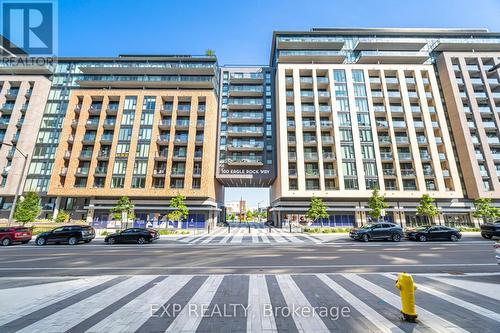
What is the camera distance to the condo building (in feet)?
118

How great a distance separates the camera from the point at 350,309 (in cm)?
496

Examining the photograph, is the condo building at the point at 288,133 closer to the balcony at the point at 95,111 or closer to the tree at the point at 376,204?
the balcony at the point at 95,111

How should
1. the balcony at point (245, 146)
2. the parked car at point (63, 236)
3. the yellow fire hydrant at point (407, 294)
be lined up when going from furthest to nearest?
the balcony at point (245, 146) < the parked car at point (63, 236) < the yellow fire hydrant at point (407, 294)

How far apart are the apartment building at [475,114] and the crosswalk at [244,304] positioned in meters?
41.1

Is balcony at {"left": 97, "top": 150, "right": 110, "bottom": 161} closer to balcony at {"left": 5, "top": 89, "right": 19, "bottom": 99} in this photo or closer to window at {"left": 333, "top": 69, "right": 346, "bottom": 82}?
balcony at {"left": 5, "top": 89, "right": 19, "bottom": 99}

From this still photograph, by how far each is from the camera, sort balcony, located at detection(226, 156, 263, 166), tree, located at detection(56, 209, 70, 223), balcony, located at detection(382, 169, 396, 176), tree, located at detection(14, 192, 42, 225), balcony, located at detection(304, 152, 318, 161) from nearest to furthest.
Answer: tree, located at detection(14, 192, 42, 225) → tree, located at detection(56, 209, 70, 223) → balcony, located at detection(382, 169, 396, 176) → balcony, located at detection(304, 152, 318, 161) → balcony, located at detection(226, 156, 263, 166)

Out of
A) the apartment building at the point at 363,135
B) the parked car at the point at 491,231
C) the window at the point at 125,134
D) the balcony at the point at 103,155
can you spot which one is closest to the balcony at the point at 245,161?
the apartment building at the point at 363,135

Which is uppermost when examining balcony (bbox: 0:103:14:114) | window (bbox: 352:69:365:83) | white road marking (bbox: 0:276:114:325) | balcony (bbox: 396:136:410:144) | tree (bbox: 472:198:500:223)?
window (bbox: 352:69:365:83)

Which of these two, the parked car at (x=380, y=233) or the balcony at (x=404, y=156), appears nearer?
the parked car at (x=380, y=233)

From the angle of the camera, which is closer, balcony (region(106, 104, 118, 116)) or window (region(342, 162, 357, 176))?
A: window (region(342, 162, 357, 176))

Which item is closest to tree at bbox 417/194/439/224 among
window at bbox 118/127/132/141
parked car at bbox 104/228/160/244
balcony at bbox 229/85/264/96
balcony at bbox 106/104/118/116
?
balcony at bbox 229/85/264/96

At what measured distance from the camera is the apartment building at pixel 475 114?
35.7 meters

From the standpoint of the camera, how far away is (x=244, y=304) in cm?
529

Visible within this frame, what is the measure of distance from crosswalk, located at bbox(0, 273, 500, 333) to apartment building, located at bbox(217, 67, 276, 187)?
1338 inches
